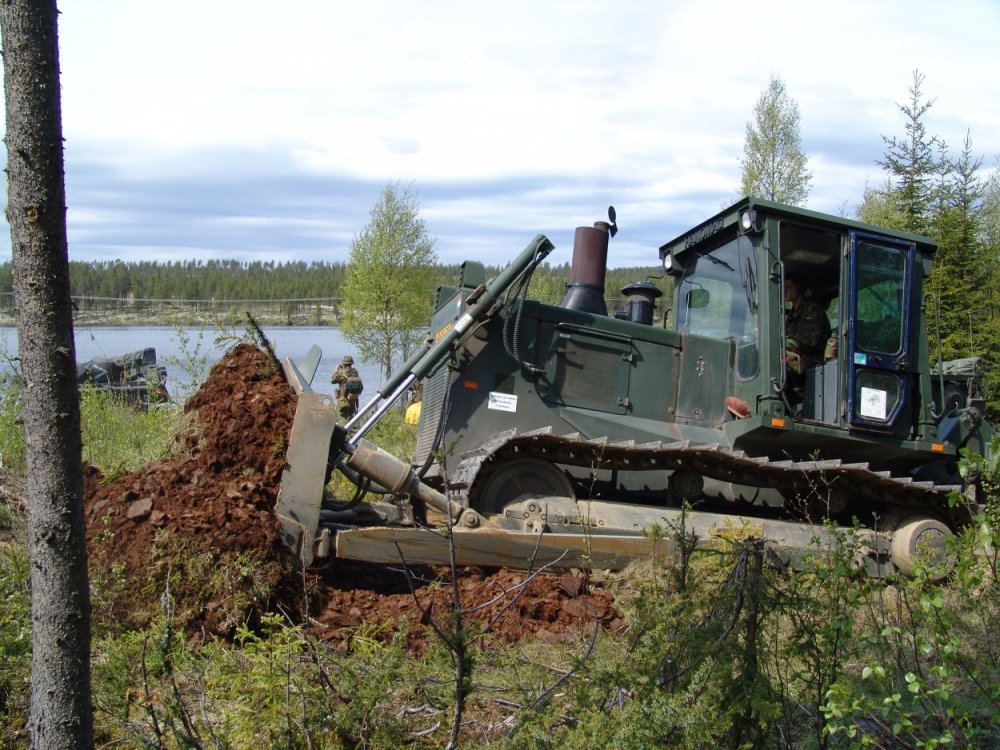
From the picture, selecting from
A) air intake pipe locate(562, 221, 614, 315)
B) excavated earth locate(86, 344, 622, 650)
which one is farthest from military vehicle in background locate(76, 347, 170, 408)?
excavated earth locate(86, 344, 622, 650)

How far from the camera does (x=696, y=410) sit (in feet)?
24.4

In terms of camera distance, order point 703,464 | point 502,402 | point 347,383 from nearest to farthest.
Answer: point 703,464, point 502,402, point 347,383

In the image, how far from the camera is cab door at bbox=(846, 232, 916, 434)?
7.18 meters

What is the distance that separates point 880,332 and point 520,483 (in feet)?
11.1

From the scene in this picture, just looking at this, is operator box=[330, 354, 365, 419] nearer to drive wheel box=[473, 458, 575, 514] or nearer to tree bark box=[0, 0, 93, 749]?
drive wheel box=[473, 458, 575, 514]

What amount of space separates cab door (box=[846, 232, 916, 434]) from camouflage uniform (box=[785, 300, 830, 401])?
47 cm

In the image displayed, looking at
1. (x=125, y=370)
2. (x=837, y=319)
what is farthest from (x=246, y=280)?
(x=837, y=319)

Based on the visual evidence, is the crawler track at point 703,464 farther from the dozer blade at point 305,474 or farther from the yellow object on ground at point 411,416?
the yellow object on ground at point 411,416

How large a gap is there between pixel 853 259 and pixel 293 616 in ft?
17.0

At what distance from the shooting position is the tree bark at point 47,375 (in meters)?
2.39

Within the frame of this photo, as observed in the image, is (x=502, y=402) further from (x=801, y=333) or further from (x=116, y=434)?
(x=116, y=434)

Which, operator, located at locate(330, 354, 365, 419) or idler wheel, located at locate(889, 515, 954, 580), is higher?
operator, located at locate(330, 354, 365, 419)

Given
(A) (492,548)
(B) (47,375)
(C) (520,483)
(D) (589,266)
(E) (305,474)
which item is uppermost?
(D) (589,266)

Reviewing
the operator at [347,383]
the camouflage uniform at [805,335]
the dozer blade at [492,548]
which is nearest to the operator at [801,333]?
the camouflage uniform at [805,335]
